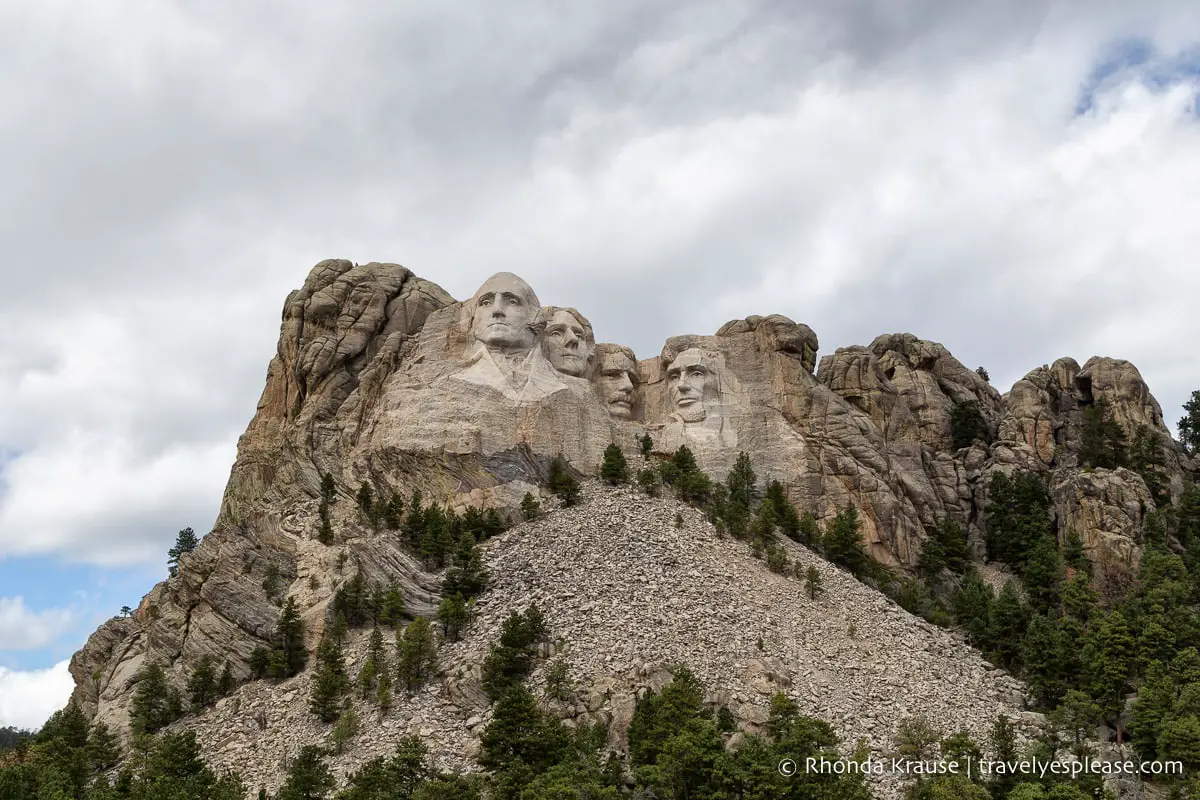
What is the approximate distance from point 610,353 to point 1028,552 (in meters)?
22.7

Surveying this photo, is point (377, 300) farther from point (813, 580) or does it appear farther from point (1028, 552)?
point (1028, 552)

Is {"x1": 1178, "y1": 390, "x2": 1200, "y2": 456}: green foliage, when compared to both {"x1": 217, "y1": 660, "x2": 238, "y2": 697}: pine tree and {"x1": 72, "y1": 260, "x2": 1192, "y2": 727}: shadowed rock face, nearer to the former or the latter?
{"x1": 72, "y1": 260, "x2": 1192, "y2": 727}: shadowed rock face

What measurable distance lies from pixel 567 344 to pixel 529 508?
1243cm

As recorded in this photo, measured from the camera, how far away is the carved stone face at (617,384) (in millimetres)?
74750

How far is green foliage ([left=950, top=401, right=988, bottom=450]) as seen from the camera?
266 ft

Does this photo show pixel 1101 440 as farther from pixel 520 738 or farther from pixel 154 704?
pixel 154 704

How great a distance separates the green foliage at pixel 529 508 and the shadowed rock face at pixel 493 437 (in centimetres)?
114

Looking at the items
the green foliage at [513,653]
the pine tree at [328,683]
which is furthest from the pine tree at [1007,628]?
the pine tree at [328,683]

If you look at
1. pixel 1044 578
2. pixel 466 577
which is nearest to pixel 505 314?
pixel 466 577

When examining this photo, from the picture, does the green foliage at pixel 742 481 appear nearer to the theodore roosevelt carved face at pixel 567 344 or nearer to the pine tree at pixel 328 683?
the theodore roosevelt carved face at pixel 567 344

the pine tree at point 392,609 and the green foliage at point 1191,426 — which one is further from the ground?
the green foliage at point 1191,426

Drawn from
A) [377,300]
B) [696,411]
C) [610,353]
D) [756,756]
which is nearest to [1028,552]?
[696,411]

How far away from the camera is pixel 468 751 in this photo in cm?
4991

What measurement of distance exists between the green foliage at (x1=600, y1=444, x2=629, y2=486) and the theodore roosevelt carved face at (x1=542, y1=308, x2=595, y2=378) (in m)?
6.36
